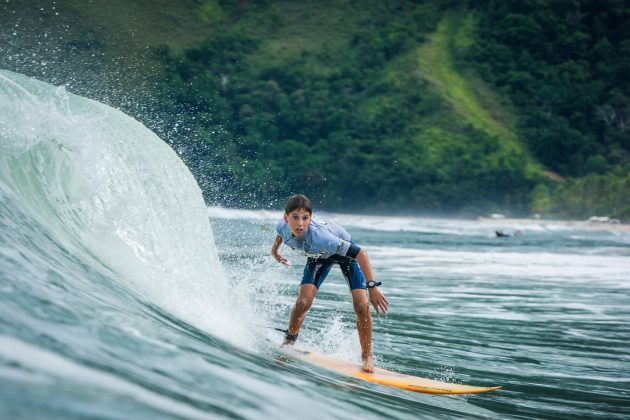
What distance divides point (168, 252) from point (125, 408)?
3971mm

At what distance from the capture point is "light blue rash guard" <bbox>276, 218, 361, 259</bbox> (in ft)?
19.1

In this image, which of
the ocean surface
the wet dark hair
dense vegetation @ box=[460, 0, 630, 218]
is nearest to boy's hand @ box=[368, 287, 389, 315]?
the ocean surface

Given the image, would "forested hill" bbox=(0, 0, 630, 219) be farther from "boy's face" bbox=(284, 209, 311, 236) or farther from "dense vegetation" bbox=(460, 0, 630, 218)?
"boy's face" bbox=(284, 209, 311, 236)

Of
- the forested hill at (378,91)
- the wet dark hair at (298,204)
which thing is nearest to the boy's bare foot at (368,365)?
the wet dark hair at (298,204)

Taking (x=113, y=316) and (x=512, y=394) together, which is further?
(x=512, y=394)

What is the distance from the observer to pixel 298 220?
18.4 ft

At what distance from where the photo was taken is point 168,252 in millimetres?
6488

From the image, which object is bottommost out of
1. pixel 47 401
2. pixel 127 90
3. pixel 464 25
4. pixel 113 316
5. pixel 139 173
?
pixel 47 401

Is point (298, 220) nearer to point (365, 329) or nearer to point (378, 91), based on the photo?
point (365, 329)

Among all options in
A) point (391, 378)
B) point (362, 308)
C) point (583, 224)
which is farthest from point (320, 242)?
point (583, 224)

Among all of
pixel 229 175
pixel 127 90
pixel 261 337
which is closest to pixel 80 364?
pixel 261 337

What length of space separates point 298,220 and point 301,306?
76 cm

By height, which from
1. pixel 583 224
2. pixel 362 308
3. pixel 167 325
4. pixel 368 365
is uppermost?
pixel 583 224

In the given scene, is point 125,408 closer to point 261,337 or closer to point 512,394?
point 261,337
